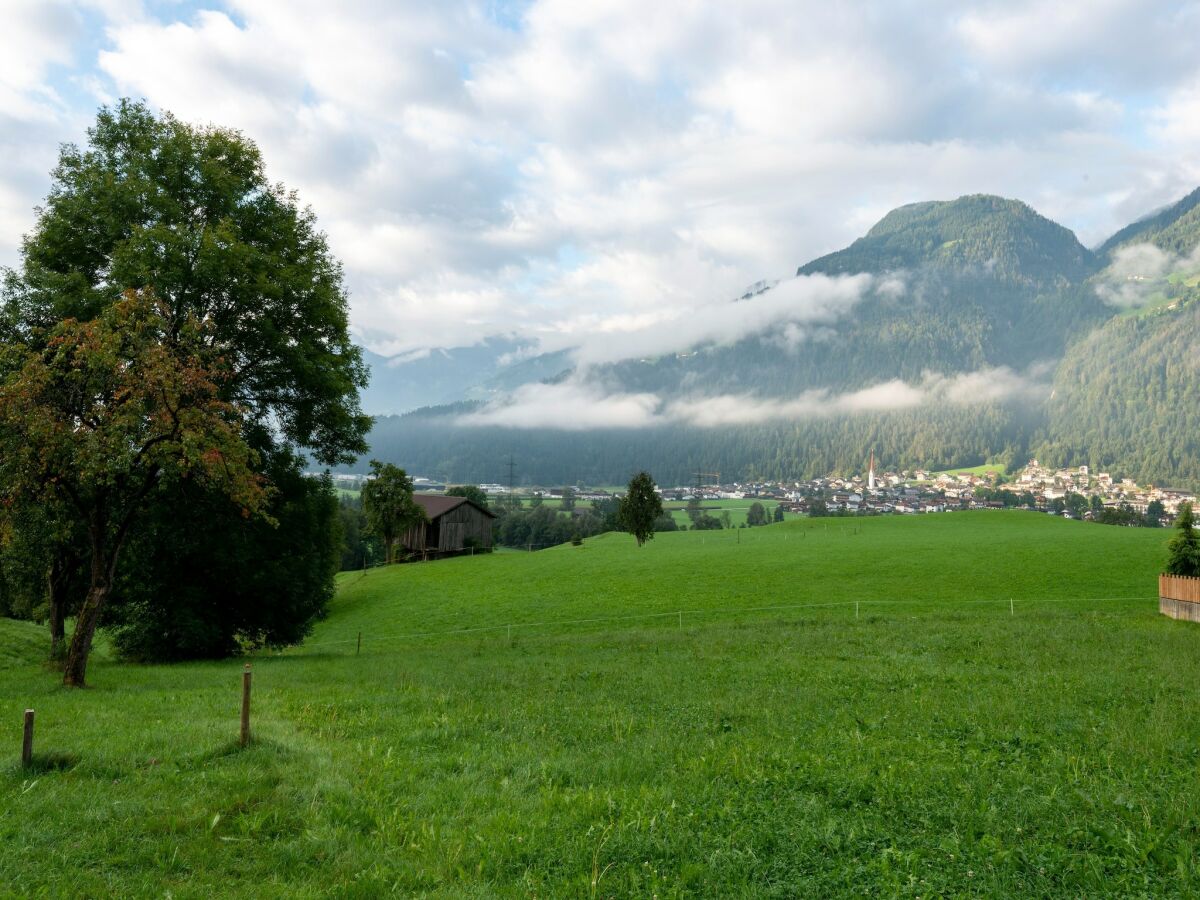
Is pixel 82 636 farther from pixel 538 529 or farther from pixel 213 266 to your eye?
pixel 538 529

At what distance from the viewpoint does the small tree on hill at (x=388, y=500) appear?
79.2 meters

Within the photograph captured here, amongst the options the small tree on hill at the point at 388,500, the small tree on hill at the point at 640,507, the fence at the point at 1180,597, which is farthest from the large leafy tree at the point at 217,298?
the small tree on hill at the point at 640,507

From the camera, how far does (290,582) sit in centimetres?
2955

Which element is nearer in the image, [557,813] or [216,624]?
[557,813]

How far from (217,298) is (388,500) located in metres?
57.0

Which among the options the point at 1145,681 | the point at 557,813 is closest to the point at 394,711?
the point at 557,813

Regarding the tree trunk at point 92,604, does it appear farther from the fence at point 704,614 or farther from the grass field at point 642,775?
the fence at point 704,614

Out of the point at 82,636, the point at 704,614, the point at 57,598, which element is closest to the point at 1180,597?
the point at 704,614

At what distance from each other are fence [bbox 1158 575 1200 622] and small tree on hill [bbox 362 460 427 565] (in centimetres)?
6943

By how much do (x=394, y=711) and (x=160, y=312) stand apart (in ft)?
49.4

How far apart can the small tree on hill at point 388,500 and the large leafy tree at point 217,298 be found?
49153 mm

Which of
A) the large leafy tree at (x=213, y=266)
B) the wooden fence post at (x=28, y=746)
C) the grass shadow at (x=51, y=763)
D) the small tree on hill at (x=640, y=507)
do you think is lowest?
the grass shadow at (x=51, y=763)

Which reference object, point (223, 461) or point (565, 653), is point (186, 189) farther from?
point (565, 653)

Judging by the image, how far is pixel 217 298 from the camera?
25047 mm
